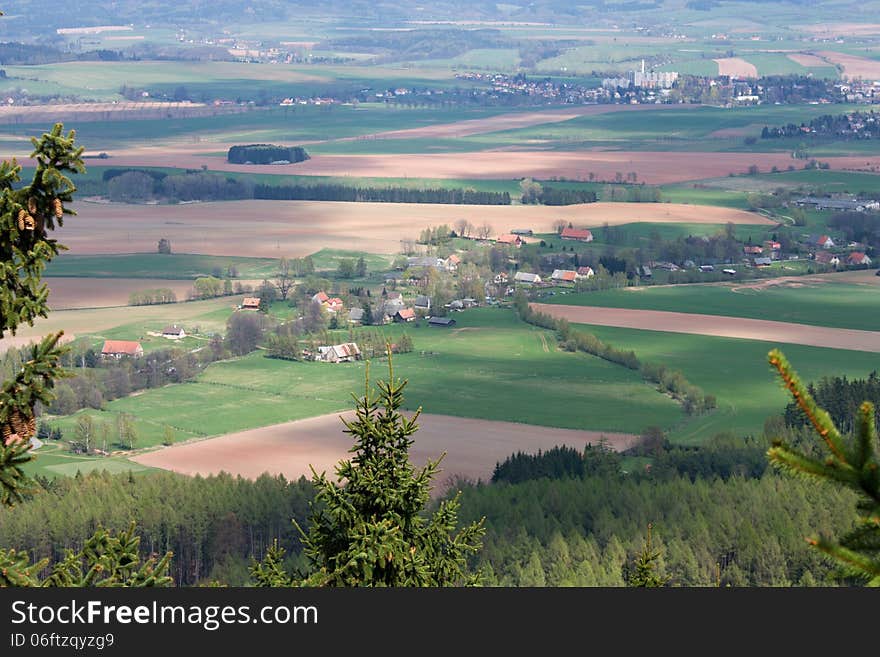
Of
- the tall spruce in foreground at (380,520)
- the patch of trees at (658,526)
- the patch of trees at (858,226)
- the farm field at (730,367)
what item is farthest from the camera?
the patch of trees at (858,226)

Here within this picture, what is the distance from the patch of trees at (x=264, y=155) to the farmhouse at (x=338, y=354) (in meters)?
99.9

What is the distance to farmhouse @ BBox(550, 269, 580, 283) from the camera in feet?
393

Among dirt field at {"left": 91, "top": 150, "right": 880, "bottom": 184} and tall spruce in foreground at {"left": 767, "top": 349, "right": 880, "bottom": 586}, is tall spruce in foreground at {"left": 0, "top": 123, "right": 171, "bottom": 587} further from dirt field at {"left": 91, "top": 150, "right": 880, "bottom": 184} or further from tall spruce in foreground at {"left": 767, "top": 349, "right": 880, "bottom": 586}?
dirt field at {"left": 91, "top": 150, "right": 880, "bottom": 184}

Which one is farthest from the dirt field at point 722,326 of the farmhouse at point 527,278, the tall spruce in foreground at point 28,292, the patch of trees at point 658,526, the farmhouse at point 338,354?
the tall spruce in foreground at point 28,292

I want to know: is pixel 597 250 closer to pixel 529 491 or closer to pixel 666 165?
pixel 666 165

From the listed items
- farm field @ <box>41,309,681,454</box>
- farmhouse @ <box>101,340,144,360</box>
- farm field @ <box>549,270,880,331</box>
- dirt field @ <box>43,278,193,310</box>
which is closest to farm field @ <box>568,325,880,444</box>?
farm field @ <box>41,309,681,454</box>

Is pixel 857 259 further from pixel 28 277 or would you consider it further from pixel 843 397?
pixel 28 277

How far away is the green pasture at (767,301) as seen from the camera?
104m

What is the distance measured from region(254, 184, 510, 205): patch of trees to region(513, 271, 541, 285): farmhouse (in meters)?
44.8

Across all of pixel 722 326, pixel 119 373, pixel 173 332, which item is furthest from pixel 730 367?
pixel 173 332

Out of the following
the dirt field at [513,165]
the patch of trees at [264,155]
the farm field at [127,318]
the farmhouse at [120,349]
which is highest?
the patch of trees at [264,155]

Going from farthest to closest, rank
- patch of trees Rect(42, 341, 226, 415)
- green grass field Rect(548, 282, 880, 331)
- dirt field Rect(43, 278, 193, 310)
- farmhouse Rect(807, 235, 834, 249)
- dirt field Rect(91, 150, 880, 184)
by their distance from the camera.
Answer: dirt field Rect(91, 150, 880, 184), farmhouse Rect(807, 235, 834, 249), dirt field Rect(43, 278, 193, 310), green grass field Rect(548, 282, 880, 331), patch of trees Rect(42, 341, 226, 415)

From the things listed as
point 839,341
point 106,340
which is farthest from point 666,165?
point 106,340

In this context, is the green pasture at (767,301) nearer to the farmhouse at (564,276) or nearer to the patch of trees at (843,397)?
the farmhouse at (564,276)
